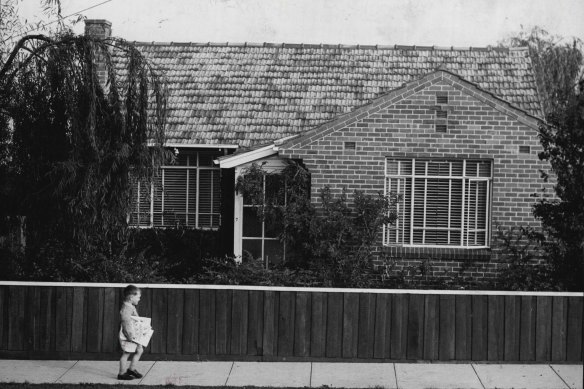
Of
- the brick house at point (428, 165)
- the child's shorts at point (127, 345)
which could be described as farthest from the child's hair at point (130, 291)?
the brick house at point (428, 165)

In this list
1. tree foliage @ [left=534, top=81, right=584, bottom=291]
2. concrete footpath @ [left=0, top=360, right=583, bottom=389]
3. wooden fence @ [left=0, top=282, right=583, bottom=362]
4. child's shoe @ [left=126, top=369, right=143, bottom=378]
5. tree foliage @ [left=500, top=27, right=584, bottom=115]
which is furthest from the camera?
tree foliage @ [left=500, top=27, right=584, bottom=115]

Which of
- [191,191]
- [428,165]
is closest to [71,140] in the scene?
[428,165]

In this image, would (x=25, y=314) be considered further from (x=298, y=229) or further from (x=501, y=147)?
(x=501, y=147)

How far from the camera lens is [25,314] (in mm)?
11188

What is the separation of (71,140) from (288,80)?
897cm

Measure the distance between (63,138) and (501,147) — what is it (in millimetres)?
7020

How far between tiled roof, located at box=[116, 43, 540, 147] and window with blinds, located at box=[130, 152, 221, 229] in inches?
27.4

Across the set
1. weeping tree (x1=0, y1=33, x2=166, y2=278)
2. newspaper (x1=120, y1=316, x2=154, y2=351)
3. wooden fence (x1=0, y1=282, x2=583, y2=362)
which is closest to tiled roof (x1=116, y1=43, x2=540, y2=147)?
weeping tree (x1=0, y1=33, x2=166, y2=278)

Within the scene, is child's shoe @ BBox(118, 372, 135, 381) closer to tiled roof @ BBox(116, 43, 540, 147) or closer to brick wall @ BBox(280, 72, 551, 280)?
brick wall @ BBox(280, 72, 551, 280)

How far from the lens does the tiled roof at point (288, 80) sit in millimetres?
19219

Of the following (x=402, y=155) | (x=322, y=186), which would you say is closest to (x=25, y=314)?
(x=322, y=186)

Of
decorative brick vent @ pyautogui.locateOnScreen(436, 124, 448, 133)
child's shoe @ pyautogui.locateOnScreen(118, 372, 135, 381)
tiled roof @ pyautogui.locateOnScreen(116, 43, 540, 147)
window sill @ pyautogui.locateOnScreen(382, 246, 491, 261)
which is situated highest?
tiled roof @ pyautogui.locateOnScreen(116, 43, 540, 147)

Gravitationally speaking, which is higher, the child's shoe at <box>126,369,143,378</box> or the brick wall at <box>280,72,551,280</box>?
the brick wall at <box>280,72,551,280</box>

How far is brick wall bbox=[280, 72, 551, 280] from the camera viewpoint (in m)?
14.7
